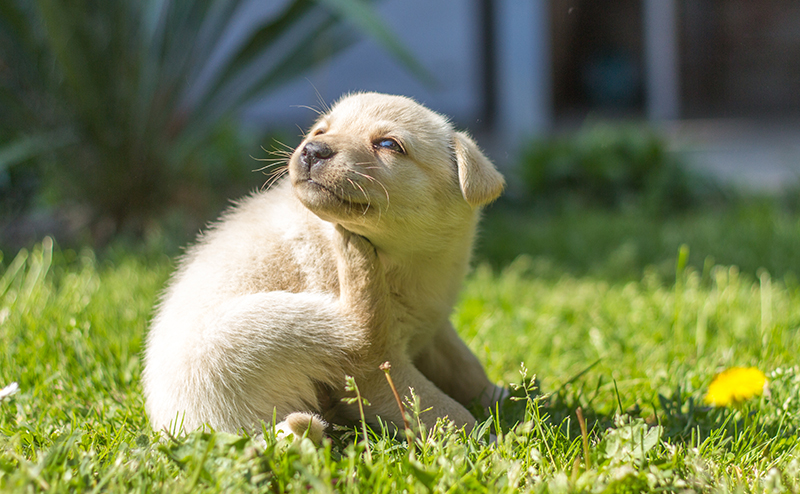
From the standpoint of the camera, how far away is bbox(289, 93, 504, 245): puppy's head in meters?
1.75

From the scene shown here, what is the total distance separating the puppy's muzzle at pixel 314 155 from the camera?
1748 millimetres

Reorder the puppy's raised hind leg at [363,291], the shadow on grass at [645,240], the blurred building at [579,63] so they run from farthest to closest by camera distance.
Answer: the blurred building at [579,63], the shadow on grass at [645,240], the puppy's raised hind leg at [363,291]

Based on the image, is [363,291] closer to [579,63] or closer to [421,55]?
[421,55]

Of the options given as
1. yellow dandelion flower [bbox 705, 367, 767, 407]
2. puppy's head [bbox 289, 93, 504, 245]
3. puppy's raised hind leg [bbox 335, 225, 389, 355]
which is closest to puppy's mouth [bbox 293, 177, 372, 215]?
puppy's head [bbox 289, 93, 504, 245]

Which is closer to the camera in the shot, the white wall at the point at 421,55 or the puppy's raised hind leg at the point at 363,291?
the puppy's raised hind leg at the point at 363,291

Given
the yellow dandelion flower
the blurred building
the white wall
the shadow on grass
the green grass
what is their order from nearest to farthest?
the green grass
the yellow dandelion flower
the shadow on grass
the blurred building
the white wall

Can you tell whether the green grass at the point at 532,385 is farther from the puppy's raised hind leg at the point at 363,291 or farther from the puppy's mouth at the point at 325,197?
the puppy's mouth at the point at 325,197

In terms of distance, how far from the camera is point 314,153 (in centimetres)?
175

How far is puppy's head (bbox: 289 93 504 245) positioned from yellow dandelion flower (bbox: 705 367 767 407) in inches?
39.4

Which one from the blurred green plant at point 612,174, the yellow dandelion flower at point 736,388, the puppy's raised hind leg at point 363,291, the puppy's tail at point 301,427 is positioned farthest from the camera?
the blurred green plant at point 612,174

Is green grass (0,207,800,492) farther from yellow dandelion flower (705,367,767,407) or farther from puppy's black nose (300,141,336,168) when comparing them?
puppy's black nose (300,141,336,168)

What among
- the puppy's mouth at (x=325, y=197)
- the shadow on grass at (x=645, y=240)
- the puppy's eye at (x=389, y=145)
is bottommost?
the shadow on grass at (x=645, y=240)

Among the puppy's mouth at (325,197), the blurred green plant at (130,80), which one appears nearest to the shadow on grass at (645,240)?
the blurred green plant at (130,80)

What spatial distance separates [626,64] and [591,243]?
8099mm
